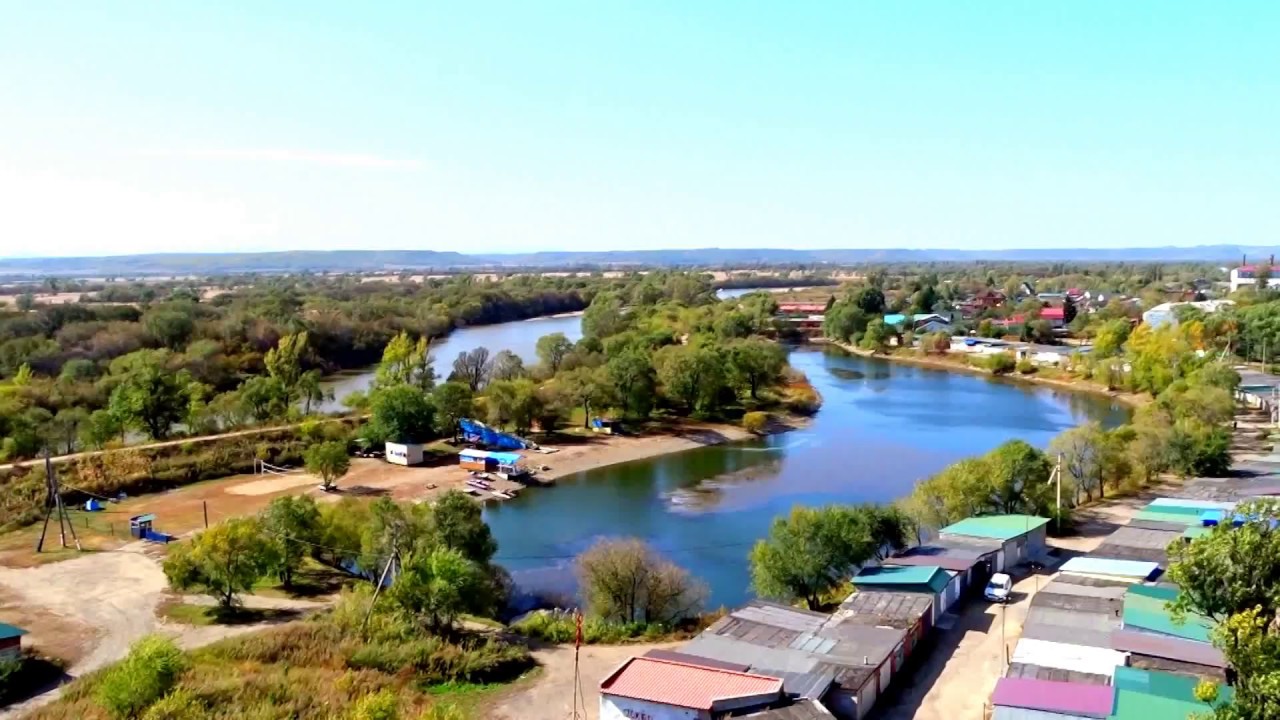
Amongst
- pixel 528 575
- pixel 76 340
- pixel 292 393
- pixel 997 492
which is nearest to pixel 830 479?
pixel 997 492

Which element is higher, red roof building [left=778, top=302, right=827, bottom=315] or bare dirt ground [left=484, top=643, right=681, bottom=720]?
red roof building [left=778, top=302, right=827, bottom=315]

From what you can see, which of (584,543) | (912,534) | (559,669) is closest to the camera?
(559,669)

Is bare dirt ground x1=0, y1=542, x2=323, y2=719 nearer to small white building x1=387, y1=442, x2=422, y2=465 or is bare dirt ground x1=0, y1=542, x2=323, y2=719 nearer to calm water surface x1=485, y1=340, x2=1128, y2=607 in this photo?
calm water surface x1=485, y1=340, x2=1128, y2=607

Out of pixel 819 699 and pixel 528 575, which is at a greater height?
pixel 819 699

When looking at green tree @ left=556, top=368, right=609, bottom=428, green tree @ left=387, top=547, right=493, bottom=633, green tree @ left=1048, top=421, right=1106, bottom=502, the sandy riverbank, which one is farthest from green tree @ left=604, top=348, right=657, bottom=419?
the sandy riverbank

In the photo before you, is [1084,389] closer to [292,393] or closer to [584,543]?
[584,543]

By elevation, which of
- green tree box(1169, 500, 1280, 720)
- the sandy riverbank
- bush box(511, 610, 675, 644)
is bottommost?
the sandy riverbank

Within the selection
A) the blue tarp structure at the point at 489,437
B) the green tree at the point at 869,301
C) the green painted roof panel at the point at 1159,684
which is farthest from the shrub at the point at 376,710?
the green tree at the point at 869,301
